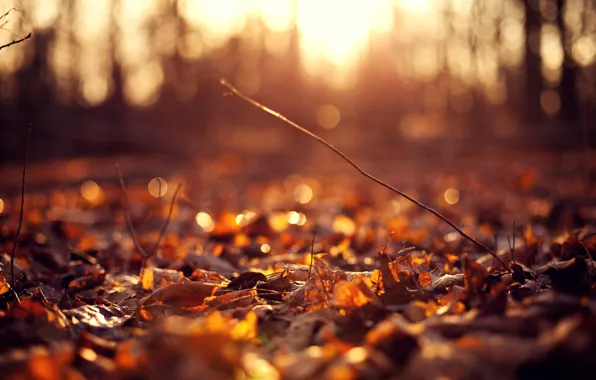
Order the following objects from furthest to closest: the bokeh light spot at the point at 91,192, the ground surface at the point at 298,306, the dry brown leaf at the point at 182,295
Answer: the bokeh light spot at the point at 91,192 < the dry brown leaf at the point at 182,295 < the ground surface at the point at 298,306

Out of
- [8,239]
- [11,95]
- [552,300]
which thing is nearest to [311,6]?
[11,95]

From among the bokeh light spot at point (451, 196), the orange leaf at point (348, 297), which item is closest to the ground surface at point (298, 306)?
the orange leaf at point (348, 297)

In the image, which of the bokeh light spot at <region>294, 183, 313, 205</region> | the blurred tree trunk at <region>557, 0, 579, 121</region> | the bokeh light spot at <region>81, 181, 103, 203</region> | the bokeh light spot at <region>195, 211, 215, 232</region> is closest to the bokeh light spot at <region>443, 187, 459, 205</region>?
the bokeh light spot at <region>294, 183, 313, 205</region>

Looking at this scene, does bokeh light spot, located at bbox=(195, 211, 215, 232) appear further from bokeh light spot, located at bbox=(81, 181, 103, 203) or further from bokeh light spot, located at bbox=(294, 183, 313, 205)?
bokeh light spot, located at bbox=(81, 181, 103, 203)

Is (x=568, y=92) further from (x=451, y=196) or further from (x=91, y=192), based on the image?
(x=91, y=192)

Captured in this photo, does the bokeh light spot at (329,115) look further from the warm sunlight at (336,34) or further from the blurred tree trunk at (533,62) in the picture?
the blurred tree trunk at (533,62)

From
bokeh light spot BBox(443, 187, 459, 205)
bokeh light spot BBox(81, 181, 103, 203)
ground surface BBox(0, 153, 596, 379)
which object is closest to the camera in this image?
ground surface BBox(0, 153, 596, 379)

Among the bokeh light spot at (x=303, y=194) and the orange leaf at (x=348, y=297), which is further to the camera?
the bokeh light spot at (x=303, y=194)

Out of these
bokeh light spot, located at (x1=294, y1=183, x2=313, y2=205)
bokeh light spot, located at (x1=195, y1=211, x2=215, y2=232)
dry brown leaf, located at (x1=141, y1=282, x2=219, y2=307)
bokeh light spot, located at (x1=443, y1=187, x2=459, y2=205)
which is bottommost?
bokeh light spot, located at (x1=294, y1=183, x2=313, y2=205)

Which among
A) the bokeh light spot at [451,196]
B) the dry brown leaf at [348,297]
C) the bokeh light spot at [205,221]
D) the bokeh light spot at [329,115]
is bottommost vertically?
the bokeh light spot at [329,115]

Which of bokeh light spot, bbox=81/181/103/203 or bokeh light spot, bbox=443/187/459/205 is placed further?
bokeh light spot, bbox=81/181/103/203

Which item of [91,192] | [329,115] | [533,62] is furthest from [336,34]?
[91,192]

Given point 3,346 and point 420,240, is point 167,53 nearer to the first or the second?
point 420,240

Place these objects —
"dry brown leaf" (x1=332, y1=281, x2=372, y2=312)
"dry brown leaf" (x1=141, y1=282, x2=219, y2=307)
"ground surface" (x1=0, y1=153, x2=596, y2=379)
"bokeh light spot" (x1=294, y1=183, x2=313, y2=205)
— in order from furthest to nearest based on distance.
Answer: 1. "bokeh light spot" (x1=294, y1=183, x2=313, y2=205)
2. "dry brown leaf" (x1=141, y1=282, x2=219, y2=307)
3. "dry brown leaf" (x1=332, y1=281, x2=372, y2=312)
4. "ground surface" (x1=0, y1=153, x2=596, y2=379)
